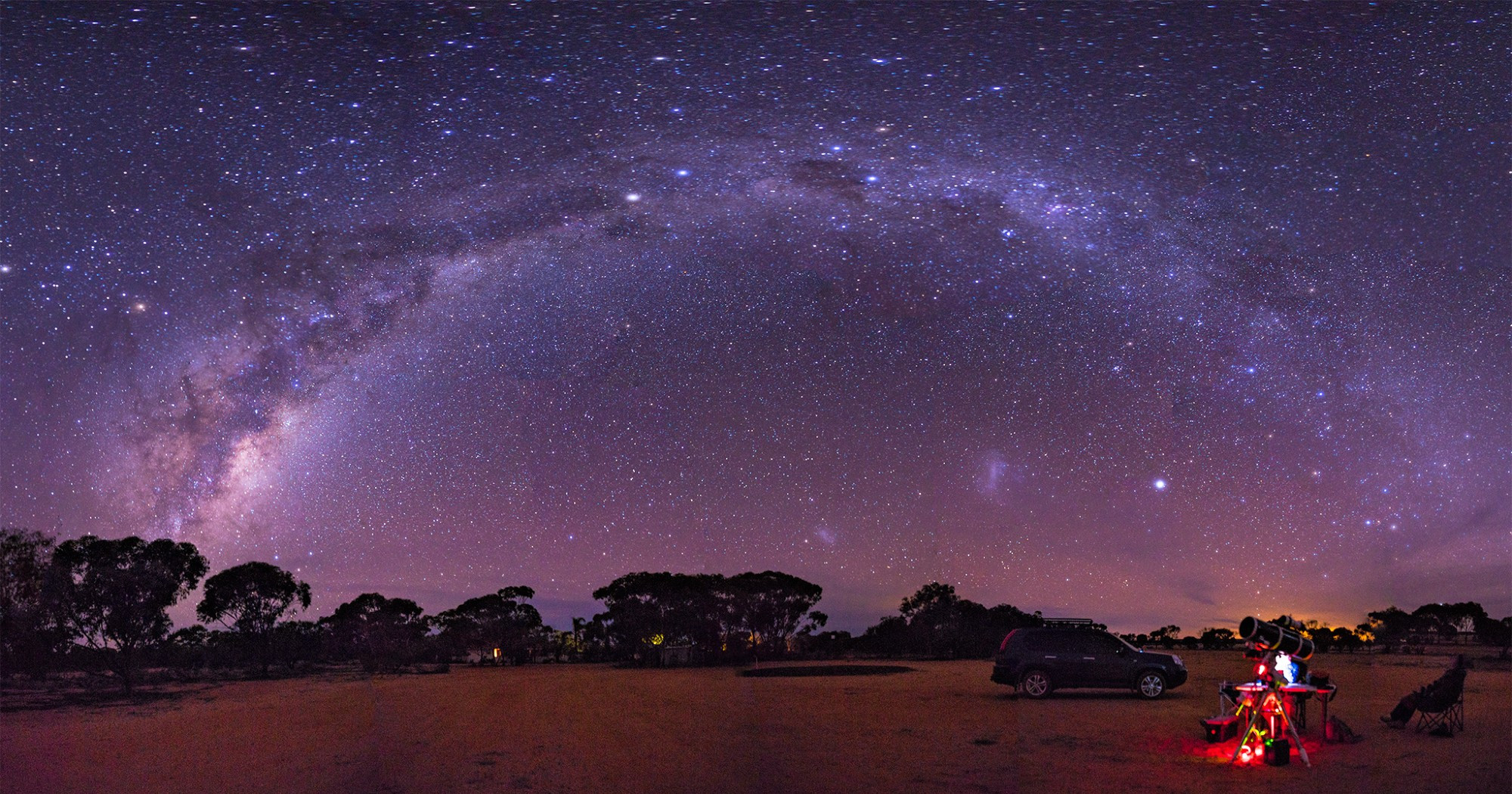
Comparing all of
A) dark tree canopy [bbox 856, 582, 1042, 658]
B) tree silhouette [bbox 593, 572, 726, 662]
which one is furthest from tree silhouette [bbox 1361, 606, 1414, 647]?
tree silhouette [bbox 593, 572, 726, 662]

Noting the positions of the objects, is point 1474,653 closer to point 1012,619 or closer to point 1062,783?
point 1012,619

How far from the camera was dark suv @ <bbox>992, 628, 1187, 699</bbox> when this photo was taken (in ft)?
71.7

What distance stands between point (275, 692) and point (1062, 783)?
98.8 feet

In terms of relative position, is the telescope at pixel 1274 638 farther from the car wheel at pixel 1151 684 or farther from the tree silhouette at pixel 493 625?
the tree silhouette at pixel 493 625

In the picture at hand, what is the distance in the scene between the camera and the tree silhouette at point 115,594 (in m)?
31.4

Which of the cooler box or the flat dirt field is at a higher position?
the cooler box

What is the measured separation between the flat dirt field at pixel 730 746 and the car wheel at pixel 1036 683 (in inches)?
22.5

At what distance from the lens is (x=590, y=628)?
6844 centimetres

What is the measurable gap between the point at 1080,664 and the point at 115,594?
104ft

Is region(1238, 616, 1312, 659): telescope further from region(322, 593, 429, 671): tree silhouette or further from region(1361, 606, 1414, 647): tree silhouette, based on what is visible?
region(1361, 606, 1414, 647): tree silhouette

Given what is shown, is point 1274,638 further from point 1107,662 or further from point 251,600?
point 251,600

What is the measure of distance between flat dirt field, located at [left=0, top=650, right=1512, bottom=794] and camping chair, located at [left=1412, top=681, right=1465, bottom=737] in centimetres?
29

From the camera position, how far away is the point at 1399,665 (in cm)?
3819

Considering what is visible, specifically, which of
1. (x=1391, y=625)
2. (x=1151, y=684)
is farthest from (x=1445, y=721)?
(x=1391, y=625)
